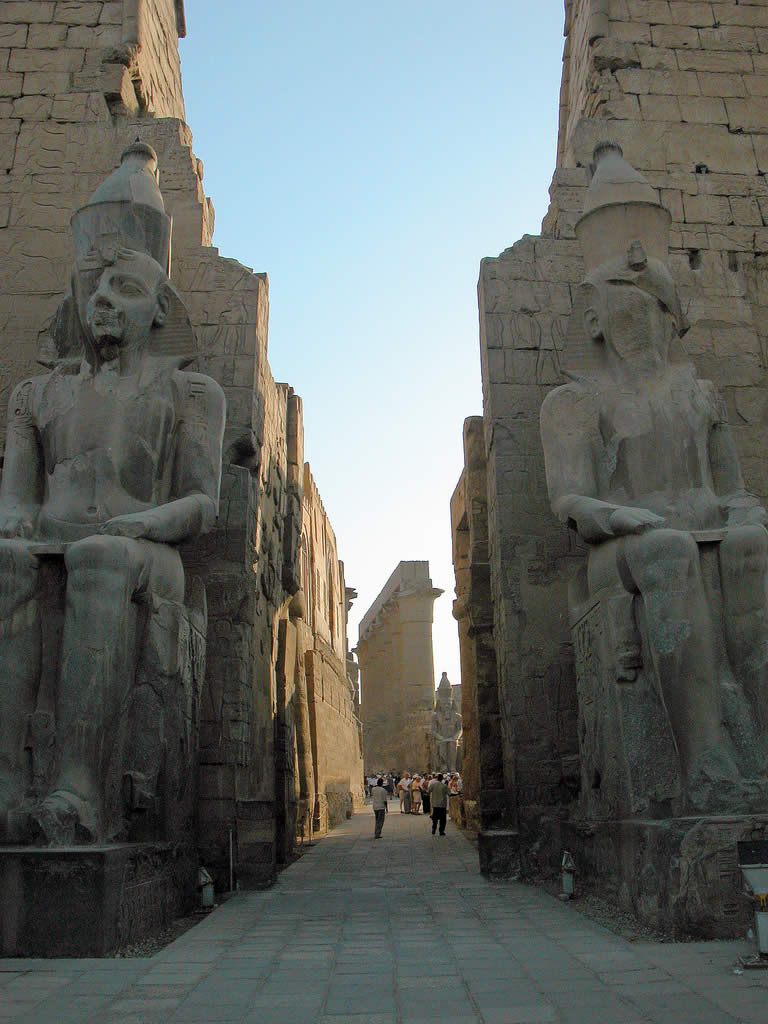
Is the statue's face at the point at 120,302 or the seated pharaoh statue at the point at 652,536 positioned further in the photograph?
the statue's face at the point at 120,302

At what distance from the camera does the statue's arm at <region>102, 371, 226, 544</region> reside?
457 cm

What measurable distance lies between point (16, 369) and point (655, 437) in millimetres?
4412

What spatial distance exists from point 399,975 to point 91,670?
1.74m

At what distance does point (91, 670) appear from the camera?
4012 mm

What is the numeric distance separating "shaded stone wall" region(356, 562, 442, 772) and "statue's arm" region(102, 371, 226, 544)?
70.8 feet

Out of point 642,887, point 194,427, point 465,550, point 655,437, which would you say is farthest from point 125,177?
point 465,550

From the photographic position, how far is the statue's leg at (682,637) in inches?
158

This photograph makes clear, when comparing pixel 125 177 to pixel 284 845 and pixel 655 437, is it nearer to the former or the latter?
pixel 655 437

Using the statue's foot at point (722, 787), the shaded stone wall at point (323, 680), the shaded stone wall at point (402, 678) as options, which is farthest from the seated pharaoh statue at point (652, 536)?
the shaded stone wall at point (402, 678)

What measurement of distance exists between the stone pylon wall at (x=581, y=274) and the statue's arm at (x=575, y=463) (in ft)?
4.84

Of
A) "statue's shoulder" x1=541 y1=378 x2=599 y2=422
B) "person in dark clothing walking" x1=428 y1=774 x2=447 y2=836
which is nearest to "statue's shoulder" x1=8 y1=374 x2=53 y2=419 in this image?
"statue's shoulder" x1=541 y1=378 x2=599 y2=422

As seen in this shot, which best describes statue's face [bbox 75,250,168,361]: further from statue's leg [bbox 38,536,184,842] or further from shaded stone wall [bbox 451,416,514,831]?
shaded stone wall [bbox 451,416,514,831]

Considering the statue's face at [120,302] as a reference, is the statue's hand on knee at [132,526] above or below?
below

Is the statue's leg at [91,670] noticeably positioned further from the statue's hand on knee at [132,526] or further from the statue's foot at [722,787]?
the statue's foot at [722,787]
